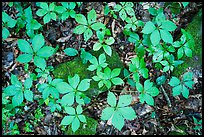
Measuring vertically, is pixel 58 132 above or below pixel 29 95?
below

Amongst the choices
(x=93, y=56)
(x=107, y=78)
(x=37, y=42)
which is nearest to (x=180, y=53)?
(x=107, y=78)

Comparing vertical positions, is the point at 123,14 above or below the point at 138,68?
above

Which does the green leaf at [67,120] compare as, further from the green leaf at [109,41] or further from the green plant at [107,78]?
the green leaf at [109,41]

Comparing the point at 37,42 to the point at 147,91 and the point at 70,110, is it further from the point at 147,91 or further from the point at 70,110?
the point at 147,91

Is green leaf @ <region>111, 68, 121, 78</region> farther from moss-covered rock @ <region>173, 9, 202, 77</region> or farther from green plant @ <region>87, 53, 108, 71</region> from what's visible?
moss-covered rock @ <region>173, 9, 202, 77</region>

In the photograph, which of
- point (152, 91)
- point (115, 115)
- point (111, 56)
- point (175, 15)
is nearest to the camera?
point (115, 115)

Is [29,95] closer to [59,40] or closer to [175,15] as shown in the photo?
[59,40]

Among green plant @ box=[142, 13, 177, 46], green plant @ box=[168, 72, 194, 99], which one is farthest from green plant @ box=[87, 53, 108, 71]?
green plant @ box=[168, 72, 194, 99]

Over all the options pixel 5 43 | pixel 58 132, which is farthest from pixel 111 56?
pixel 5 43
